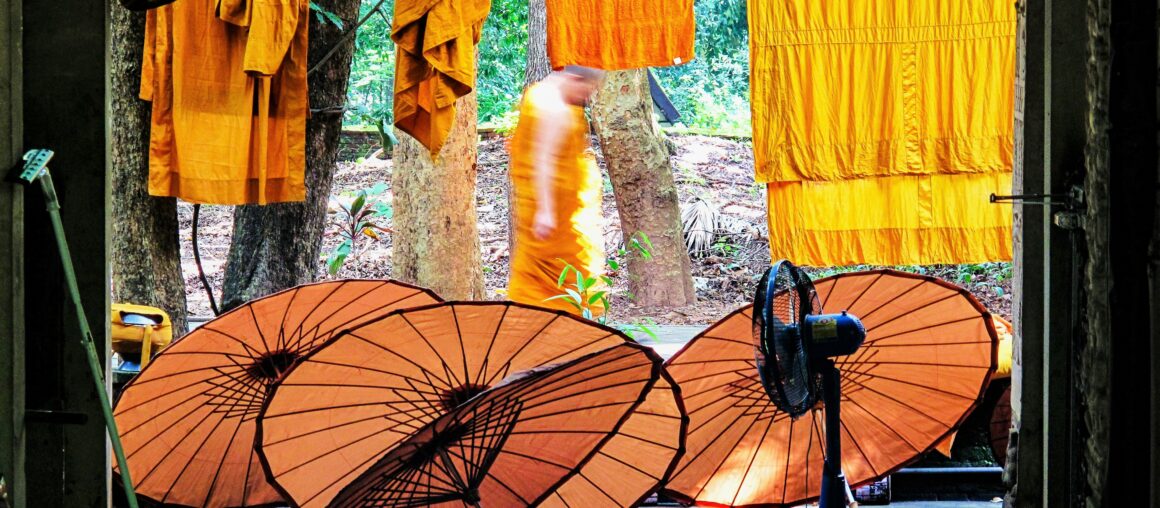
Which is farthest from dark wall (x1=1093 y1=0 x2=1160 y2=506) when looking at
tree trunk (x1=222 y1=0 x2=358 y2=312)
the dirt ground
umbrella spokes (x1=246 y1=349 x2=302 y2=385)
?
the dirt ground

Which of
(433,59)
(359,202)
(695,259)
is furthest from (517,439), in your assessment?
(695,259)

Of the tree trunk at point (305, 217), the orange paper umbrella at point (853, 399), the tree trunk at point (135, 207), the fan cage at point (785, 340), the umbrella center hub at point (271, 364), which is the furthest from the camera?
the tree trunk at point (305, 217)

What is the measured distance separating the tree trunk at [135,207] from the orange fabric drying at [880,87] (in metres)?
2.97

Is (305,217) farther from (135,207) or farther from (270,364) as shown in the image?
(270,364)

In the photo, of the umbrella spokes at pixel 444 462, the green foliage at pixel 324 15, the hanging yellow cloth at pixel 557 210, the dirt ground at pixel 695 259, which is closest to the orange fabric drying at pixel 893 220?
the hanging yellow cloth at pixel 557 210

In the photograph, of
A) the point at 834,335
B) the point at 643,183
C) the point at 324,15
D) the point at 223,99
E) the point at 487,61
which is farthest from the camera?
the point at 487,61

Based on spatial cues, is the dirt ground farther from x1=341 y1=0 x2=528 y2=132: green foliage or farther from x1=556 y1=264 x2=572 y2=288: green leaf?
x1=556 y1=264 x2=572 y2=288: green leaf

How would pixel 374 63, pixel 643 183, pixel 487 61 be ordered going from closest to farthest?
1. pixel 643 183
2. pixel 487 61
3. pixel 374 63

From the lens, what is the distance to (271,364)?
442 cm

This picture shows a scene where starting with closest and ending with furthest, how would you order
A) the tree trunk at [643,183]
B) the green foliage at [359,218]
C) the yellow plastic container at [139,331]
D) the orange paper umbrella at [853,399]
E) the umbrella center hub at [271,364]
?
1. the orange paper umbrella at [853,399]
2. the umbrella center hub at [271,364]
3. the yellow plastic container at [139,331]
4. the green foliage at [359,218]
5. the tree trunk at [643,183]

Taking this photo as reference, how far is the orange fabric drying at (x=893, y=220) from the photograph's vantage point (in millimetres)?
5691

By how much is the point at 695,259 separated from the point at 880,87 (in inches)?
284

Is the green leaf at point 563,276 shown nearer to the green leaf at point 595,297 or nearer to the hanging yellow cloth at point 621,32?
the green leaf at point 595,297

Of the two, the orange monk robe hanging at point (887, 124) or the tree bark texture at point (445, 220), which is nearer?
the orange monk robe hanging at point (887, 124)
